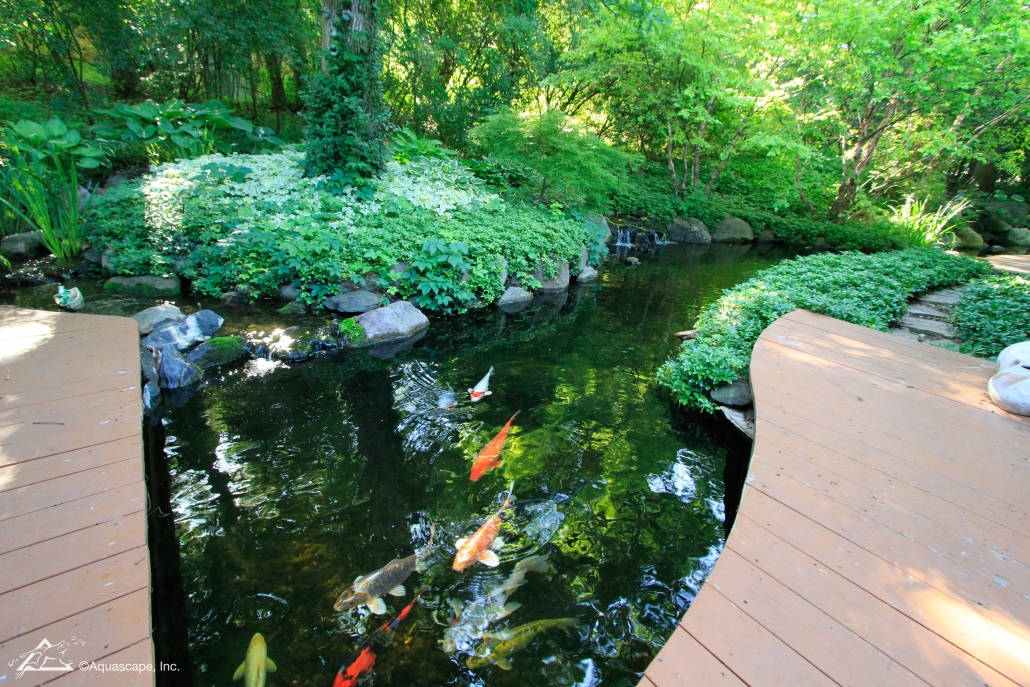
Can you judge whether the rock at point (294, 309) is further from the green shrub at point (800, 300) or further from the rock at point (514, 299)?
the green shrub at point (800, 300)

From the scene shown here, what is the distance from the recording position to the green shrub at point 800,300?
4.27 m

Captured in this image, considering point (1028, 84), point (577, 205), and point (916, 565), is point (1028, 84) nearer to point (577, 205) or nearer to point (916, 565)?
point (577, 205)

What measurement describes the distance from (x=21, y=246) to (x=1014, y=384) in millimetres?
10415

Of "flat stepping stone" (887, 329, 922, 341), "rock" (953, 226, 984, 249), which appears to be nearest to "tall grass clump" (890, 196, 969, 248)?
"rock" (953, 226, 984, 249)

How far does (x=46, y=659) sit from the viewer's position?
1.49 meters

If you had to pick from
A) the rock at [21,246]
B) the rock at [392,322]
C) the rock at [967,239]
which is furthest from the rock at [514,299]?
the rock at [967,239]

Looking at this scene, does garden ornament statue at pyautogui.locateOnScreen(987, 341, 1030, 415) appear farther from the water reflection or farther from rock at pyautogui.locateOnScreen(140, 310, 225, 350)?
rock at pyautogui.locateOnScreen(140, 310, 225, 350)

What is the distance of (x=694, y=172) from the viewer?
557 inches

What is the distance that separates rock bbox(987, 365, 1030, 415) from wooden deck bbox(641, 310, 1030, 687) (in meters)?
0.08

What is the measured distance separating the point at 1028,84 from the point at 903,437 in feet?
38.6

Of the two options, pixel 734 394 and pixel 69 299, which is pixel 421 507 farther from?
pixel 69 299

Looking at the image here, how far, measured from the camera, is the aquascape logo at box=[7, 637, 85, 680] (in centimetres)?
146

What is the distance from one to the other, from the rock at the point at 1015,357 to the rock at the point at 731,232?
1012 centimetres

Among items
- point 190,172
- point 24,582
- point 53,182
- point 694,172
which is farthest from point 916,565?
point 694,172
